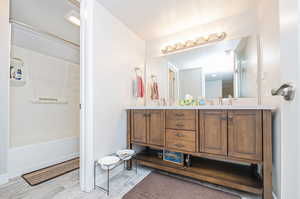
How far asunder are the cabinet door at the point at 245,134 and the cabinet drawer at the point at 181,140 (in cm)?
37

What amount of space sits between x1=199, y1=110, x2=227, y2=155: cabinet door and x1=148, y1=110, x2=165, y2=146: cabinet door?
0.48 m

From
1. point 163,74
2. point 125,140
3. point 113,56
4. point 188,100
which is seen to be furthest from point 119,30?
point 125,140

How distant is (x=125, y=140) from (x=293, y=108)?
1942 millimetres

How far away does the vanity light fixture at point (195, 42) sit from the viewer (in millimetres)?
1985

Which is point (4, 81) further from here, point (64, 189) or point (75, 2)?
point (64, 189)

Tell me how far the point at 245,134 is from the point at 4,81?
9.11 ft

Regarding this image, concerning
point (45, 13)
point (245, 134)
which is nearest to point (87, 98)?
point (45, 13)

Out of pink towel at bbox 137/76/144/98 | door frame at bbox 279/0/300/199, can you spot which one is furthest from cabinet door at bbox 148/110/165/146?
door frame at bbox 279/0/300/199

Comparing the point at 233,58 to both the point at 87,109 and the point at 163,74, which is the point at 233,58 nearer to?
the point at 163,74

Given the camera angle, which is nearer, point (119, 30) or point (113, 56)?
point (113, 56)

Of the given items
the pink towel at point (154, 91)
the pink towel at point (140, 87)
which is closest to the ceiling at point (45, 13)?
the pink towel at point (140, 87)

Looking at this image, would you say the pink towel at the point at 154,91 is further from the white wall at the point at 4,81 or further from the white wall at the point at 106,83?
the white wall at the point at 4,81

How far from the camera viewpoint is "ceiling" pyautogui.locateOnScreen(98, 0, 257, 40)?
1.69 m

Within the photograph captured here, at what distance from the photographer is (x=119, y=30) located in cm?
204
